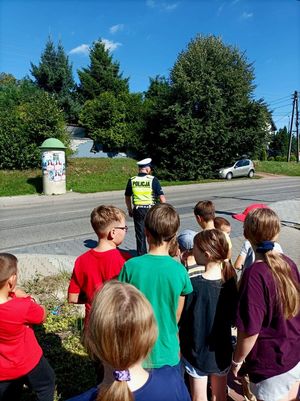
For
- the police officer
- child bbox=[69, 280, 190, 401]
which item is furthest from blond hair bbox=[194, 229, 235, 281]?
the police officer

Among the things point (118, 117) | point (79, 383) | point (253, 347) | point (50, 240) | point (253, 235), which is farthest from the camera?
point (118, 117)

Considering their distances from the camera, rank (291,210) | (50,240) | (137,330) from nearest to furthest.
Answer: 1. (137,330)
2. (50,240)
3. (291,210)

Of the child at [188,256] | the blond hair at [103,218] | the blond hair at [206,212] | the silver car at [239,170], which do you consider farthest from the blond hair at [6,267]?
the silver car at [239,170]

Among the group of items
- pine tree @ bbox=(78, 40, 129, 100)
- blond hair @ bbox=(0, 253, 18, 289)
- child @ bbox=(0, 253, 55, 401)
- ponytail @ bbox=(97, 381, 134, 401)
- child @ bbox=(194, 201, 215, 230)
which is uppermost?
pine tree @ bbox=(78, 40, 129, 100)

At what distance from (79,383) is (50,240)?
→ 608 cm

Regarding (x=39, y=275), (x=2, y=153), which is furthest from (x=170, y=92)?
(x=39, y=275)

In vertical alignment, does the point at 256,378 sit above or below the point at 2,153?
below

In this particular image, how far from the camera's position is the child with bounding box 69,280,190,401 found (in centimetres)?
138

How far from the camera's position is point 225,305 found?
252 centimetres

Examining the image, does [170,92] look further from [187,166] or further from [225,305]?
[225,305]

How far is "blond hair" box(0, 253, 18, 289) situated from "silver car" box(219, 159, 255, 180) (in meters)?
27.3

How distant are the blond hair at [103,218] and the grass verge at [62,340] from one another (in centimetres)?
145

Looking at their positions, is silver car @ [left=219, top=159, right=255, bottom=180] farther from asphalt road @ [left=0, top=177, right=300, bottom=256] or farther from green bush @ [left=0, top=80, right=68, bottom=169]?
green bush @ [left=0, top=80, right=68, bottom=169]

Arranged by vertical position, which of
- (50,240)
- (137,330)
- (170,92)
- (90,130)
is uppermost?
(170,92)
